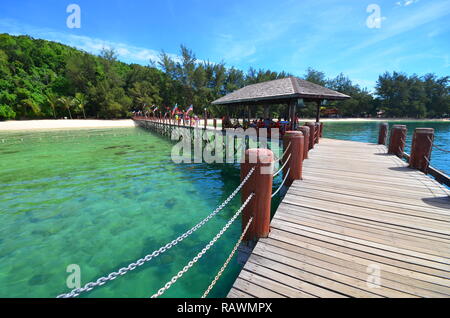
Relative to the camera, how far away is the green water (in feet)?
13.6

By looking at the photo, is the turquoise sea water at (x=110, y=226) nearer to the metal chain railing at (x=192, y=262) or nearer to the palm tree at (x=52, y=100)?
the metal chain railing at (x=192, y=262)

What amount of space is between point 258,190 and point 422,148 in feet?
21.2

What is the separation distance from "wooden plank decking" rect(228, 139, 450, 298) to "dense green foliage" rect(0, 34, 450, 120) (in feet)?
136

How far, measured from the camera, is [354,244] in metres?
3.05

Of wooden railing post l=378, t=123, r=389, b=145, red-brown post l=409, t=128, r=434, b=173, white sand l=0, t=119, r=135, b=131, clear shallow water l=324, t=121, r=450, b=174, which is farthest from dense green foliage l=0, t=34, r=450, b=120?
red-brown post l=409, t=128, r=434, b=173

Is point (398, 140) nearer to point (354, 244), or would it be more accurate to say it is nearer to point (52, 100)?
point (354, 244)

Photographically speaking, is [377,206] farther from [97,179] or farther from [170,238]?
[97,179]

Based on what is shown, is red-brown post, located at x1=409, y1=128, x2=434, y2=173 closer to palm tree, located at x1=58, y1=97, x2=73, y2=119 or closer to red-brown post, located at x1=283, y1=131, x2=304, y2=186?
red-brown post, located at x1=283, y1=131, x2=304, y2=186

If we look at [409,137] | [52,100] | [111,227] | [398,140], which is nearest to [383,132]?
[398,140]

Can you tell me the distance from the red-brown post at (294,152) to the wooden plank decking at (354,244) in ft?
1.37

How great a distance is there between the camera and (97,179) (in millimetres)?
10070

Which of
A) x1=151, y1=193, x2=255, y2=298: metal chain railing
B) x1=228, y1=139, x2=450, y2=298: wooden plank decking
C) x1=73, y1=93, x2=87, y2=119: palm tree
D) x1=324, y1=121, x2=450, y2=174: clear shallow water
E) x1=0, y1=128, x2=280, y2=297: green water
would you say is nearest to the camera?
x1=151, y1=193, x2=255, y2=298: metal chain railing

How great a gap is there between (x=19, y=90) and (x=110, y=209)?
58.4 meters
